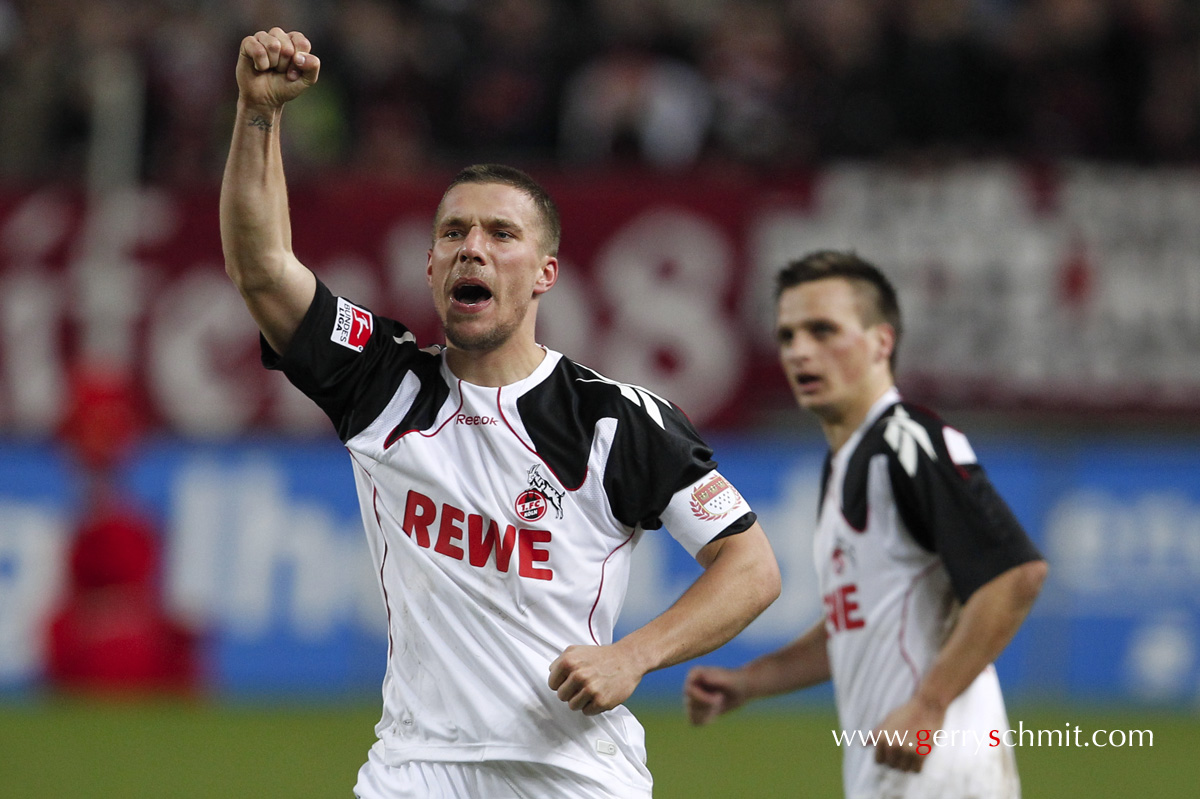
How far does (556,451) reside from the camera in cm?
388

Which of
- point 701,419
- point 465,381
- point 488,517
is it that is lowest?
point 488,517

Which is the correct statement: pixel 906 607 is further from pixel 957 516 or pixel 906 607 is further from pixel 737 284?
pixel 737 284

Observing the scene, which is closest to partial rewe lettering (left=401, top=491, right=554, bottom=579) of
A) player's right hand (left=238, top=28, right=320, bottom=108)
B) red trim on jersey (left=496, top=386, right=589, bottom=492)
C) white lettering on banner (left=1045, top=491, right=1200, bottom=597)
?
red trim on jersey (left=496, top=386, right=589, bottom=492)

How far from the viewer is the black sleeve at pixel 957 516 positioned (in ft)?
14.5

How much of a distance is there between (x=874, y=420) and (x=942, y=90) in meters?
8.22

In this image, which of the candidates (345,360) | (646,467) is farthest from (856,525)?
(345,360)

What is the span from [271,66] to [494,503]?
47.1 inches

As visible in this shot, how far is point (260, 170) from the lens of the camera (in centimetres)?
361

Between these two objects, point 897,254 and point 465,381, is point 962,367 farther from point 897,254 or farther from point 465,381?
point 465,381

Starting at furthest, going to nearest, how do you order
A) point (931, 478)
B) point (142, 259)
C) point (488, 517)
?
point (142, 259), point (931, 478), point (488, 517)

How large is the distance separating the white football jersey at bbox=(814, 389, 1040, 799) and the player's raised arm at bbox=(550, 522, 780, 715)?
32.8 inches

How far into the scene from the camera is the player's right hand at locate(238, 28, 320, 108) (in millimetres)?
3578

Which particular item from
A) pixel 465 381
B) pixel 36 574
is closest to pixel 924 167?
pixel 36 574

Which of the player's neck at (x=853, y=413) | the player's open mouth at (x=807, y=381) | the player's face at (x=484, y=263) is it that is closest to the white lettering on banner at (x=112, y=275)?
the player's open mouth at (x=807, y=381)
